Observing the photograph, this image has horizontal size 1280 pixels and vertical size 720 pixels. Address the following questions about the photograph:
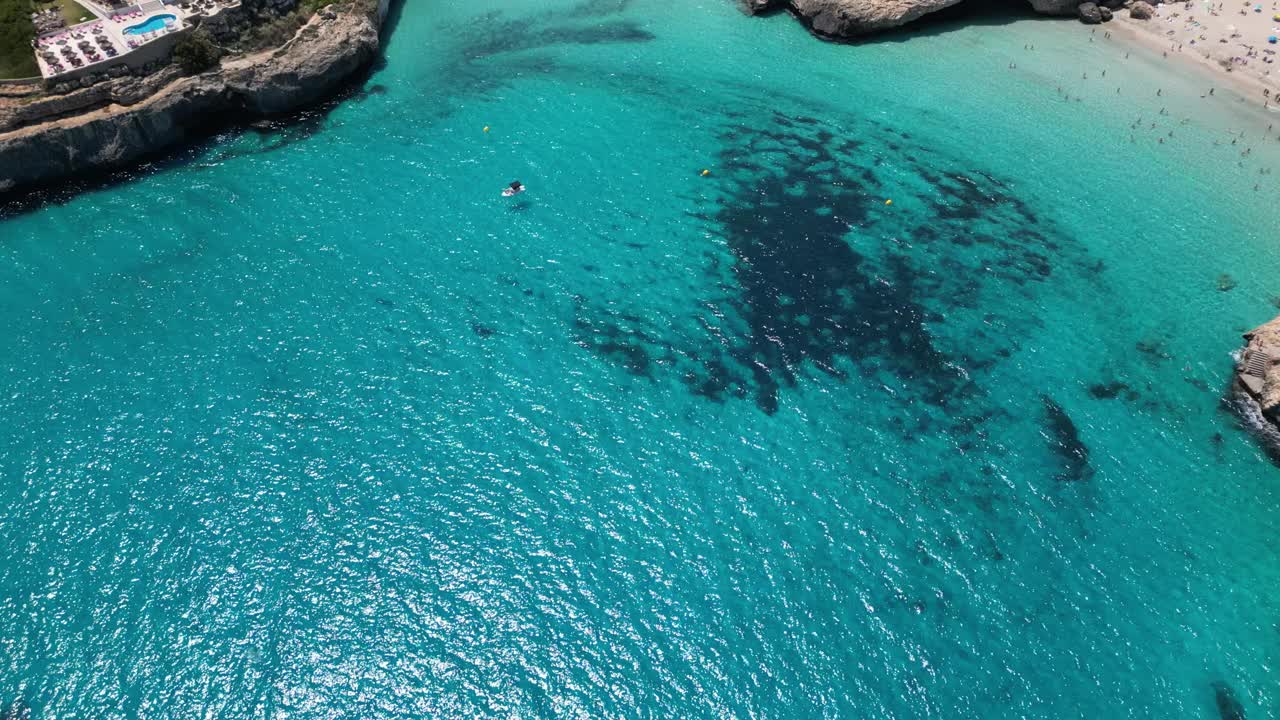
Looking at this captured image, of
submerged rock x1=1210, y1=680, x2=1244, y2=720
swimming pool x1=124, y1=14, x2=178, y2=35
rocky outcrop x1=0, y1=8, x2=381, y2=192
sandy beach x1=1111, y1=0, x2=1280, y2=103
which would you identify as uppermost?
sandy beach x1=1111, y1=0, x2=1280, y2=103

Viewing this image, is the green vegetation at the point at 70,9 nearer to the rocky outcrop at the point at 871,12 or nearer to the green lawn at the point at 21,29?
the green lawn at the point at 21,29

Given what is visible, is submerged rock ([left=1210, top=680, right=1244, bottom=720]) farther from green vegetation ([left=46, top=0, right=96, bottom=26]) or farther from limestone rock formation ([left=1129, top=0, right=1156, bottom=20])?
green vegetation ([left=46, top=0, right=96, bottom=26])

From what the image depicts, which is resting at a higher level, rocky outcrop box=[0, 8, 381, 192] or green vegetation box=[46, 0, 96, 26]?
green vegetation box=[46, 0, 96, 26]

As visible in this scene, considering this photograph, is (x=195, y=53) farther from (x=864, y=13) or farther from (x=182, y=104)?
(x=864, y=13)

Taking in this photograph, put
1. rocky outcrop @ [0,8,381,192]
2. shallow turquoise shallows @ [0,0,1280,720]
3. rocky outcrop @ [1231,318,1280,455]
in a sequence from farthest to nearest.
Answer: rocky outcrop @ [0,8,381,192] < rocky outcrop @ [1231,318,1280,455] < shallow turquoise shallows @ [0,0,1280,720]

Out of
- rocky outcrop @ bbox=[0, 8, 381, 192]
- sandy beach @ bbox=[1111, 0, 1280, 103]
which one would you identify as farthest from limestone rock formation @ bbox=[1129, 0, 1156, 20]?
rocky outcrop @ bbox=[0, 8, 381, 192]

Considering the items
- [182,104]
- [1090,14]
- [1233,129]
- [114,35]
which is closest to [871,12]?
[1090,14]

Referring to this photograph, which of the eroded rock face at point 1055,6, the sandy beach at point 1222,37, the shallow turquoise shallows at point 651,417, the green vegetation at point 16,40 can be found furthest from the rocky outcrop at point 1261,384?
the green vegetation at point 16,40

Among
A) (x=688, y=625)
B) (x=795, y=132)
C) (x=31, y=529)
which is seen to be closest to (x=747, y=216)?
(x=795, y=132)
